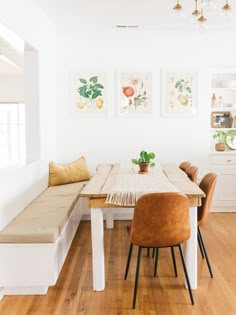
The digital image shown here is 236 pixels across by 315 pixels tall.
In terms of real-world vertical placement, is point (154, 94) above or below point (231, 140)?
above

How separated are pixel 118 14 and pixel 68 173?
206 cm

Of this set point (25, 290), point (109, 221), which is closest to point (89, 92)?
point (109, 221)

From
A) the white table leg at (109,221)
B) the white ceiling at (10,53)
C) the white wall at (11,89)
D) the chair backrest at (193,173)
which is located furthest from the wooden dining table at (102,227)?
the white wall at (11,89)

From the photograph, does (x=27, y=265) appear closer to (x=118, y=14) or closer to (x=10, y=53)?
(x=118, y=14)

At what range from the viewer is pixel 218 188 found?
5.13m

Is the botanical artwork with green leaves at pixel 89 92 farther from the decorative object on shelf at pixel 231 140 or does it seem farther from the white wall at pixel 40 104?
the decorative object on shelf at pixel 231 140

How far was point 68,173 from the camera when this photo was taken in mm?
4672

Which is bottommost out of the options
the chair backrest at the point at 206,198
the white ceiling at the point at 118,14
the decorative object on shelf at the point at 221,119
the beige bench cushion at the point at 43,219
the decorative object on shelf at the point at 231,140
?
the beige bench cushion at the point at 43,219

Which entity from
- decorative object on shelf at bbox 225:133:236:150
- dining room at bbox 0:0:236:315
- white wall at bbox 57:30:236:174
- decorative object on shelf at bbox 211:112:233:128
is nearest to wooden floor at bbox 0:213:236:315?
dining room at bbox 0:0:236:315

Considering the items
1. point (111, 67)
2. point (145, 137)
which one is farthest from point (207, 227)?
point (111, 67)

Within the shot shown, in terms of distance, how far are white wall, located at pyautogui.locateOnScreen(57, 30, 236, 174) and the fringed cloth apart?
1.55m

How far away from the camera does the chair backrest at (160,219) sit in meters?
2.44

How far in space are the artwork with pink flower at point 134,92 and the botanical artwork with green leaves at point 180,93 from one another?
261mm

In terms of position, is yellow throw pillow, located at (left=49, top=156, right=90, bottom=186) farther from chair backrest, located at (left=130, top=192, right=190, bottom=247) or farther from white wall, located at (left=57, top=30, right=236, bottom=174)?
chair backrest, located at (left=130, top=192, right=190, bottom=247)
